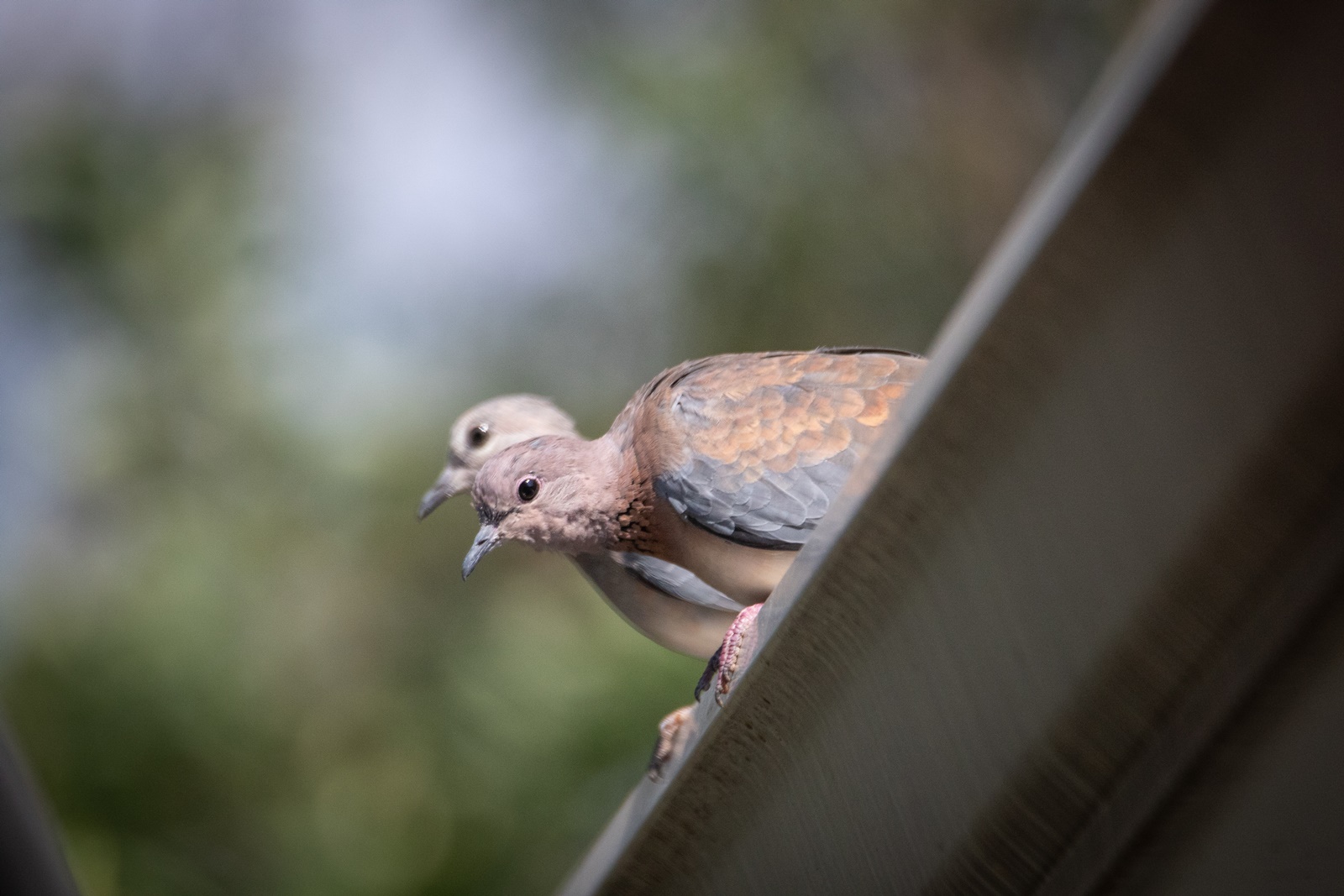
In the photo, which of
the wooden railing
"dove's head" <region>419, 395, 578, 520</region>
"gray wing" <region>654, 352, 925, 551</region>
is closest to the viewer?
the wooden railing

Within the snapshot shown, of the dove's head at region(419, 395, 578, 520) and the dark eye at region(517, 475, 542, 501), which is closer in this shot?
the dark eye at region(517, 475, 542, 501)

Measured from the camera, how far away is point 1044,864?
1.64 ft

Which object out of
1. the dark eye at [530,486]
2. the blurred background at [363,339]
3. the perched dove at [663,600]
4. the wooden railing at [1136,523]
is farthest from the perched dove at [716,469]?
the blurred background at [363,339]

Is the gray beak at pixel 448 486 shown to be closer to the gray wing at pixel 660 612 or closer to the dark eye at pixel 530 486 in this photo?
the gray wing at pixel 660 612

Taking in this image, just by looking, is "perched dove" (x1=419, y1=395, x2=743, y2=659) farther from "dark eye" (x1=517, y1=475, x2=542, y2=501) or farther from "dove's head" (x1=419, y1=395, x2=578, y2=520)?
"dove's head" (x1=419, y1=395, x2=578, y2=520)

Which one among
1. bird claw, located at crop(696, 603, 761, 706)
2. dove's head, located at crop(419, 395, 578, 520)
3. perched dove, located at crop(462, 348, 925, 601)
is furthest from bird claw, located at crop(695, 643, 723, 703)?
dove's head, located at crop(419, 395, 578, 520)

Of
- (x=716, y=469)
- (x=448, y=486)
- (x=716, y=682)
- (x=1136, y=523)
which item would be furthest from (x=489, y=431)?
(x=1136, y=523)

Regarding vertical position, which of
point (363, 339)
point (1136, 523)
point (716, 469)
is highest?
point (1136, 523)

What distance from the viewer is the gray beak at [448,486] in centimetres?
169

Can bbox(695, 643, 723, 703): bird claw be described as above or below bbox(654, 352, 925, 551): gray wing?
below

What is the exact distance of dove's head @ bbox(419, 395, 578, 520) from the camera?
1663mm

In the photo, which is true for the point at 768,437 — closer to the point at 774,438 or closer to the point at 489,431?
the point at 774,438

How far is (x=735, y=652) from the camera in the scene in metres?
0.83

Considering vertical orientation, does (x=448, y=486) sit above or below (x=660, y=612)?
below
